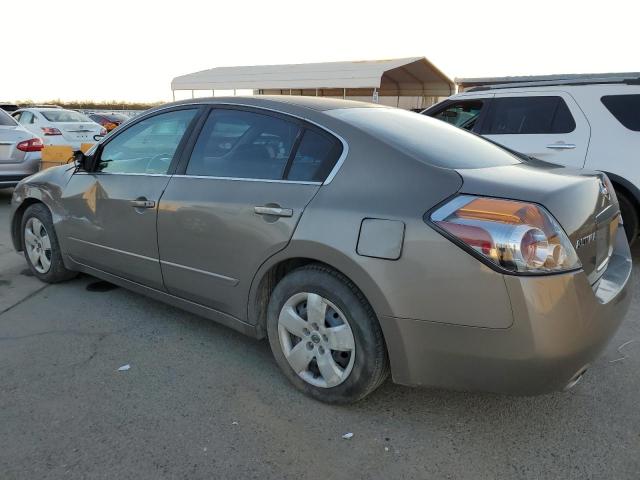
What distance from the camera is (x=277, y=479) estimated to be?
85.7 inches

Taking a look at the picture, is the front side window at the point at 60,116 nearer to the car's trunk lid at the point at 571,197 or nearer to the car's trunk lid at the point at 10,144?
the car's trunk lid at the point at 10,144

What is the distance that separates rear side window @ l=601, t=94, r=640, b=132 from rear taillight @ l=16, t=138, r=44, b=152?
316 inches

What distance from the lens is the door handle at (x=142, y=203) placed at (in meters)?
3.34

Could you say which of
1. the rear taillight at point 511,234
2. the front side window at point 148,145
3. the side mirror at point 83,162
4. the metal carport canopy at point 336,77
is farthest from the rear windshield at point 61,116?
the rear taillight at point 511,234

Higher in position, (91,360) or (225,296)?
(225,296)

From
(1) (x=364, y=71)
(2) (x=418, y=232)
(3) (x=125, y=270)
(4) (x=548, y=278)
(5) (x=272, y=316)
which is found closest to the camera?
(4) (x=548, y=278)

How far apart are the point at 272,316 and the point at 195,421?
644mm

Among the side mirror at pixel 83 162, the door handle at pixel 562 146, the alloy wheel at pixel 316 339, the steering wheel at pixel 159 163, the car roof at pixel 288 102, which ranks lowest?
the alloy wheel at pixel 316 339

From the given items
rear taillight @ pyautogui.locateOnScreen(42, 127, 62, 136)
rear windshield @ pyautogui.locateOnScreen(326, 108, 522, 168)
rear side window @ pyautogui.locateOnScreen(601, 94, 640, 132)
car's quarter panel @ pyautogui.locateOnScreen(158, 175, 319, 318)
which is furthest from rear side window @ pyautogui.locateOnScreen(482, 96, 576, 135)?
rear taillight @ pyautogui.locateOnScreen(42, 127, 62, 136)

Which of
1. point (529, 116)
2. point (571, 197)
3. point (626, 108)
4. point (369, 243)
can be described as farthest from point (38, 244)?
point (626, 108)

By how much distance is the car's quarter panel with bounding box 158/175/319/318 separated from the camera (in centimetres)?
271

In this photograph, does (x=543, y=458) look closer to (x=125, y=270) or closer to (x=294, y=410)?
(x=294, y=410)

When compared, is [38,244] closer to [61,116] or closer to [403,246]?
[403,246]

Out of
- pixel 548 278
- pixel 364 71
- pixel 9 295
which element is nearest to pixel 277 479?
pixel 548 278
